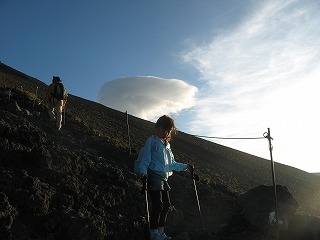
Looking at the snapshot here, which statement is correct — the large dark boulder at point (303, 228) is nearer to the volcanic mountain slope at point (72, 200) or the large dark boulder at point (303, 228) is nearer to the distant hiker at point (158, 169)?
the volcanic mountain slope at point (72, 200)

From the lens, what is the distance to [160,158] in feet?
17.9

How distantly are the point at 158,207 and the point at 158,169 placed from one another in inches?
23.0

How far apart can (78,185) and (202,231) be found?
245cm

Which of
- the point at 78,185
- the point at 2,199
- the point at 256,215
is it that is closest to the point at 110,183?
the point at 78,185

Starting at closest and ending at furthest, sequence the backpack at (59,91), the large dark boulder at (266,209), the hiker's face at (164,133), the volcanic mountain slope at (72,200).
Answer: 1. the volcanic mountain slope at (72,200)
2. the hiker's face at (164,133)
3. the large dark boulder at (266,209)
4. the backpack at (59,91)

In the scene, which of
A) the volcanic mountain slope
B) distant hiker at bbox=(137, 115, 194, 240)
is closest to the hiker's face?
distant hiker at bbox=(137, 115, 194, 240)

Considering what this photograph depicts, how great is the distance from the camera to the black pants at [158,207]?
5266 millimetres

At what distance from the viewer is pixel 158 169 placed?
542 cm

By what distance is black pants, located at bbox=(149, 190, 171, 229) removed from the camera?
207 inches

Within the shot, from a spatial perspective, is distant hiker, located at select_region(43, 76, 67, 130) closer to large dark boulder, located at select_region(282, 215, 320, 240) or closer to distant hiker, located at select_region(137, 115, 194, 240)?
distant hiker, located at select_region(137, 115, 194, 240)

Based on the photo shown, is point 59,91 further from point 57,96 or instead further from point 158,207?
point 158,207

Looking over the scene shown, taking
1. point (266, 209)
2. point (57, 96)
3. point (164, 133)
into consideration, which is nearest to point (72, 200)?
point (164, 133)

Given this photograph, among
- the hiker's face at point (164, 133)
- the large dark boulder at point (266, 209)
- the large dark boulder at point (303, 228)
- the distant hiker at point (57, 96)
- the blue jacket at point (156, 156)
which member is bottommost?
the large dark boulder at point (303, 228)

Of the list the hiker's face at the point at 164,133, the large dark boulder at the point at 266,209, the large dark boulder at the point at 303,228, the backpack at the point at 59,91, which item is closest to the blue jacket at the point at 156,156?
the hiker's face at the point at 164,133
